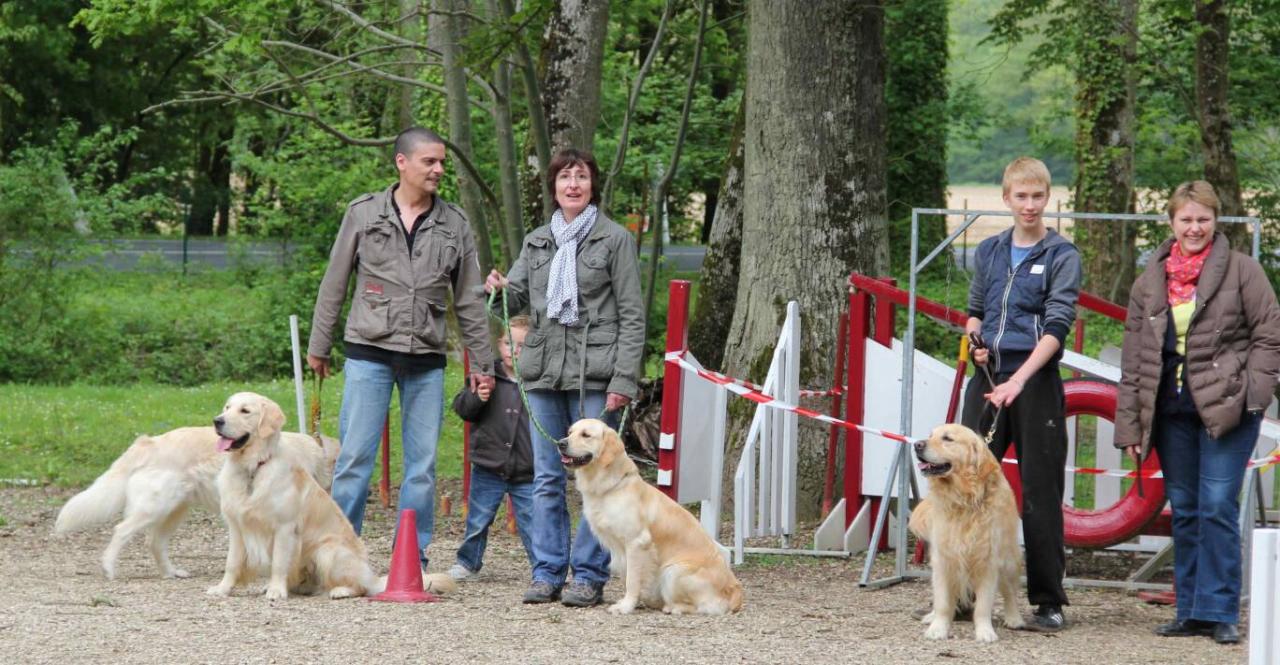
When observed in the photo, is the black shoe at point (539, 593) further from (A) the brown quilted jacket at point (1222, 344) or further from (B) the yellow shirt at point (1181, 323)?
(B) the yellow shirt at point (1181, 323)

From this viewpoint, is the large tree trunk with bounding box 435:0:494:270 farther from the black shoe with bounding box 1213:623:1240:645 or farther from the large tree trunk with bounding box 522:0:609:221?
the black shoe with bounding box 1213:623:1240:645

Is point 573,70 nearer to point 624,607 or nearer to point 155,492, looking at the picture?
point 155,492

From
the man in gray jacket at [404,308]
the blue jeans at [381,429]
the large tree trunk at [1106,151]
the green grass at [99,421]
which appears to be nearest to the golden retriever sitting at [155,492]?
the blue jeans at [381,429]

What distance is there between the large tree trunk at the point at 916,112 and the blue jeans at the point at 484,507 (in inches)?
593

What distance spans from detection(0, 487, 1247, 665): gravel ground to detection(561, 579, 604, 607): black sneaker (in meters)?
0.05

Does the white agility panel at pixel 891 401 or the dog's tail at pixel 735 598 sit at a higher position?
the white agility panel at pixel 891 401

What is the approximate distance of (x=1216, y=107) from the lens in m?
17.4

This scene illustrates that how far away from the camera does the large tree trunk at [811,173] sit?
29.9 feet

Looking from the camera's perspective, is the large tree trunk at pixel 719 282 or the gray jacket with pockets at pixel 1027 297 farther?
the large tree trunk at pixel 719 282

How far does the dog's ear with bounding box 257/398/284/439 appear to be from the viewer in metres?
6.59

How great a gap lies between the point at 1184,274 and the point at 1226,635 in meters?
1.42

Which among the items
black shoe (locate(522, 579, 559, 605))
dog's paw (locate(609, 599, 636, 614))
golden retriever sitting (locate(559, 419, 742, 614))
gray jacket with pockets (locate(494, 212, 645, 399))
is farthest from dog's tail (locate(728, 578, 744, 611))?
gray jacket with pockets (locate(494, 212, 645, 399))

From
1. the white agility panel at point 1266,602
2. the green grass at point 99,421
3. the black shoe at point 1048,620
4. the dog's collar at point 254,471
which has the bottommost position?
the green grass at point 99,421

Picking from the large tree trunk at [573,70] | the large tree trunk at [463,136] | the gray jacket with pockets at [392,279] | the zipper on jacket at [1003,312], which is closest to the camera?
the zipper on jacket at [1003,312]
